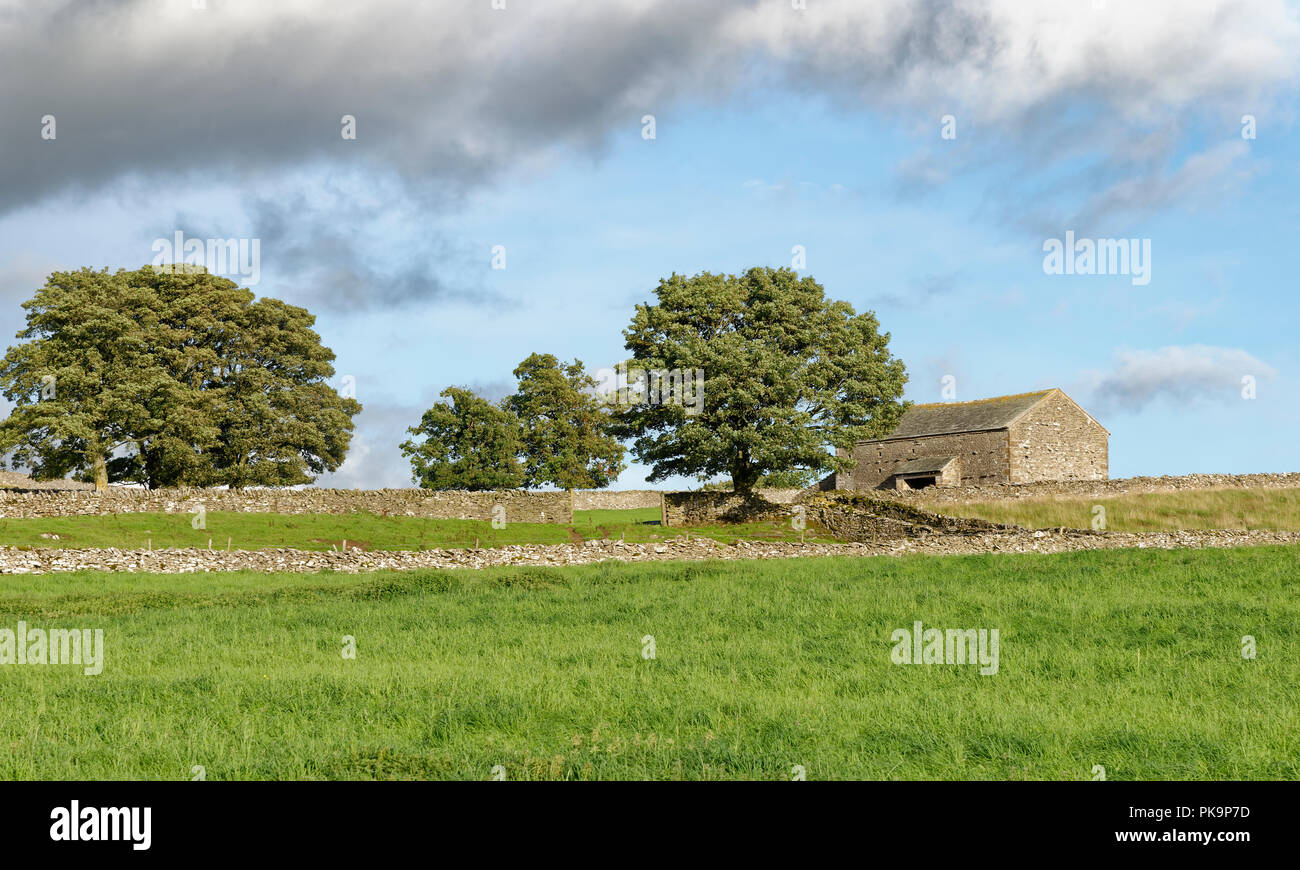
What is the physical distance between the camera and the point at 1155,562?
25578 millimetres

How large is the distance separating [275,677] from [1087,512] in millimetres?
44686

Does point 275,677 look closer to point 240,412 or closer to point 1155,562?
point 1155,562

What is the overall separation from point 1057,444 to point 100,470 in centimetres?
6397

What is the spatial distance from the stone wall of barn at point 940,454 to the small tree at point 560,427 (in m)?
20.9

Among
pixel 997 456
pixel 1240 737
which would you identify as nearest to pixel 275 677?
pixel 1240 737

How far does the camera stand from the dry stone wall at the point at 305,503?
4703cm

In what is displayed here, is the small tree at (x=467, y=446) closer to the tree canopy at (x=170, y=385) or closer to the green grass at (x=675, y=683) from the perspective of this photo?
the tree canopy at (x=170, y=385)

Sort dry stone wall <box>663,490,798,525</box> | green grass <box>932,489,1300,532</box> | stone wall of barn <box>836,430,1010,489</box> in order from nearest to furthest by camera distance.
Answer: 1. green grass <box>932,489,1300,532</box>
2. dry stone wall <box>663,490,798,525</box>
3. stone wall of barn <box>836,430,1010,489</box>

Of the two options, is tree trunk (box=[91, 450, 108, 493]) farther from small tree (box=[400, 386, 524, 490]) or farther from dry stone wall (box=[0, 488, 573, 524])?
small tree (box=[400, 386, 524, 490])

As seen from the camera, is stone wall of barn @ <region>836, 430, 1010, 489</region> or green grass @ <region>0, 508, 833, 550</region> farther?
stone wall of barn @ <region>836, 430, 1010, 489</region>

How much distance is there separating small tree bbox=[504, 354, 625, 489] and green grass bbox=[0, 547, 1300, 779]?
51413 mm

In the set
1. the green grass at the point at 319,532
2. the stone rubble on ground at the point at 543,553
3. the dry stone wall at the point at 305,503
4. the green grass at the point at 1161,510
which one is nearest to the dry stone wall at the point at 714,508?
the green grass at the point at 319,532

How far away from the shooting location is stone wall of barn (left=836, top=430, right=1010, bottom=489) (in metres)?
66.2

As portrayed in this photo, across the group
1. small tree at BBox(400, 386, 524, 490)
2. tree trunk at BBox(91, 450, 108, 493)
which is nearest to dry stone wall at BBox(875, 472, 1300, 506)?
small tree at BBox(400, 386, 524, 490)
